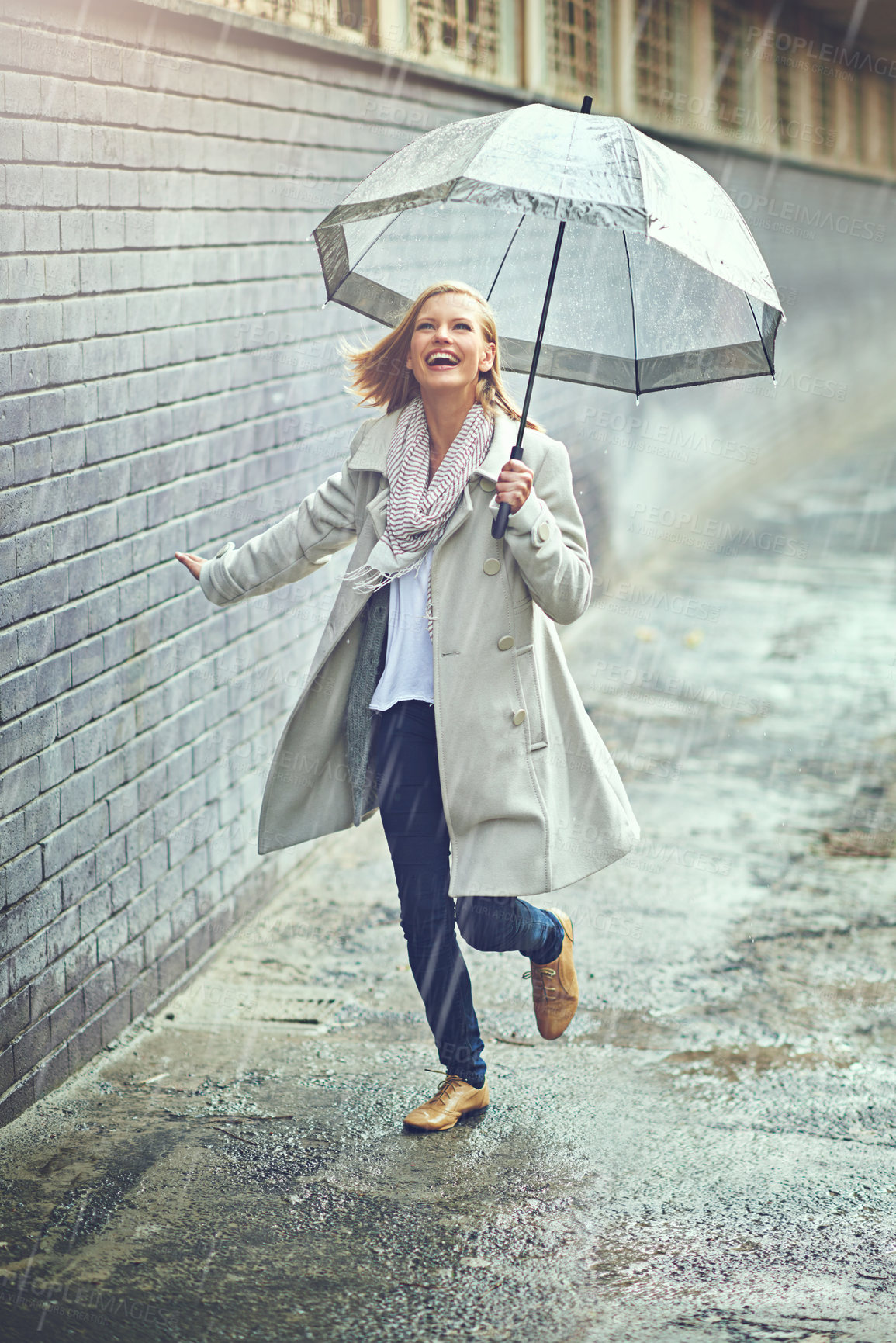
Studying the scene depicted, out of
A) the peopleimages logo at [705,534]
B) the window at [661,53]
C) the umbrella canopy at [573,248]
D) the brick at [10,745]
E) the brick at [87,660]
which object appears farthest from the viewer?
the window at [661,53]

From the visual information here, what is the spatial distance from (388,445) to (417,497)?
20 centimetres

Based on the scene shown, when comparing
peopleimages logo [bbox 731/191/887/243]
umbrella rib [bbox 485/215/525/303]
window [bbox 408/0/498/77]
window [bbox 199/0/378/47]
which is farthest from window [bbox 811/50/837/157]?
umbrella rib [bbox 485/215/525/303]

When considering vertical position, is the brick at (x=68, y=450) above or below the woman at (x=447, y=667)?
above

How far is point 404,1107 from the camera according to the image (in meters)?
3.83

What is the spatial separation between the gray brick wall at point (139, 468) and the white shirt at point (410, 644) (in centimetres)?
91

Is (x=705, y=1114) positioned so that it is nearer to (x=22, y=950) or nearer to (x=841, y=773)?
(x=22, y=950)

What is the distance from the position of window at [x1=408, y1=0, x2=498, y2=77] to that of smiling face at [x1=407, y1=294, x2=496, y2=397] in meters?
3.97

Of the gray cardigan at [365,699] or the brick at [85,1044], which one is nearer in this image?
the gray cardigan at [365,699]

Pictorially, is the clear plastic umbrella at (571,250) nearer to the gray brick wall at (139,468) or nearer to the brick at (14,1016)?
the gray brick wall at (139,468)

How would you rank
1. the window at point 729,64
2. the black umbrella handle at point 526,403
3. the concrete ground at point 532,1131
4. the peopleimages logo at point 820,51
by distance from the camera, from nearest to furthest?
1. the concrete ground at point 532,1131
2. the black umbrella handle at point 526,403
3. the window at point 729,64
4. the peopleimages logo at point 820,51

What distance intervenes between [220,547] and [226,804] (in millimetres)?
889

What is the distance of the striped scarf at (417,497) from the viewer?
3328 millimetres

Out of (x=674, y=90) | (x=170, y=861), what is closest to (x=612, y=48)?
(x=674, y=90)

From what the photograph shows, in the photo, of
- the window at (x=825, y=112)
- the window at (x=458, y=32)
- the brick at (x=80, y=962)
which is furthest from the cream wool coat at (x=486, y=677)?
the window at (x=825, y=112)
